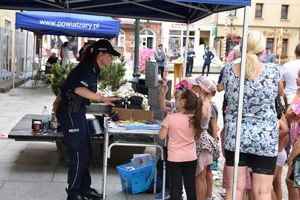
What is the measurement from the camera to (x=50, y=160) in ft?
22.2

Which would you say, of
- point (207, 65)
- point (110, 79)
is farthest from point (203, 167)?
point (207, 65)

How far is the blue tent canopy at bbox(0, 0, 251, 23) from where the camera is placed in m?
5.85

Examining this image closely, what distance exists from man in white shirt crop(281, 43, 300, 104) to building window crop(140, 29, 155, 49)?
150 ft

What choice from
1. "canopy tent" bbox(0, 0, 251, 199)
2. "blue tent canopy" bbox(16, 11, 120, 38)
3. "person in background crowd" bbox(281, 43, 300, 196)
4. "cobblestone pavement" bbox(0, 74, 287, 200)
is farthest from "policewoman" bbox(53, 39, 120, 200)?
"blue tent canopy" bbox(16, 11, 120, 38)

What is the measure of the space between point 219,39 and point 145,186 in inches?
1931

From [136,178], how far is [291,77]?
2611 millimetres

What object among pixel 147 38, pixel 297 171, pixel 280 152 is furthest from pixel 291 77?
pixel 147 38

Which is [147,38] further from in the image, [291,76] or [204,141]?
[204,141]

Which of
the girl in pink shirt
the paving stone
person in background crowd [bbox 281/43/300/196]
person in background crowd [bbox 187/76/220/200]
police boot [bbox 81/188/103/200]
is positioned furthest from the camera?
person in background crowd [bbox 281/43/300/196]

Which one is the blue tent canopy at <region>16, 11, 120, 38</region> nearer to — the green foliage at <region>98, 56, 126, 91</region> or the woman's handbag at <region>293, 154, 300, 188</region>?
the green foliage at <region>98, 56, 126, 91</region>

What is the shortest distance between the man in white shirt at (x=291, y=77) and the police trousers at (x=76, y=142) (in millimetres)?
2985

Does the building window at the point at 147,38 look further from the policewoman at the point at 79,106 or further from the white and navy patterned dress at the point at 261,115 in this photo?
the white and navy patterned dress at the point at 261,115

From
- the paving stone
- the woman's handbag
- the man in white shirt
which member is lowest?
the paving stone

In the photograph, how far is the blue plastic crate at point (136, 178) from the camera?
528 centimetres
